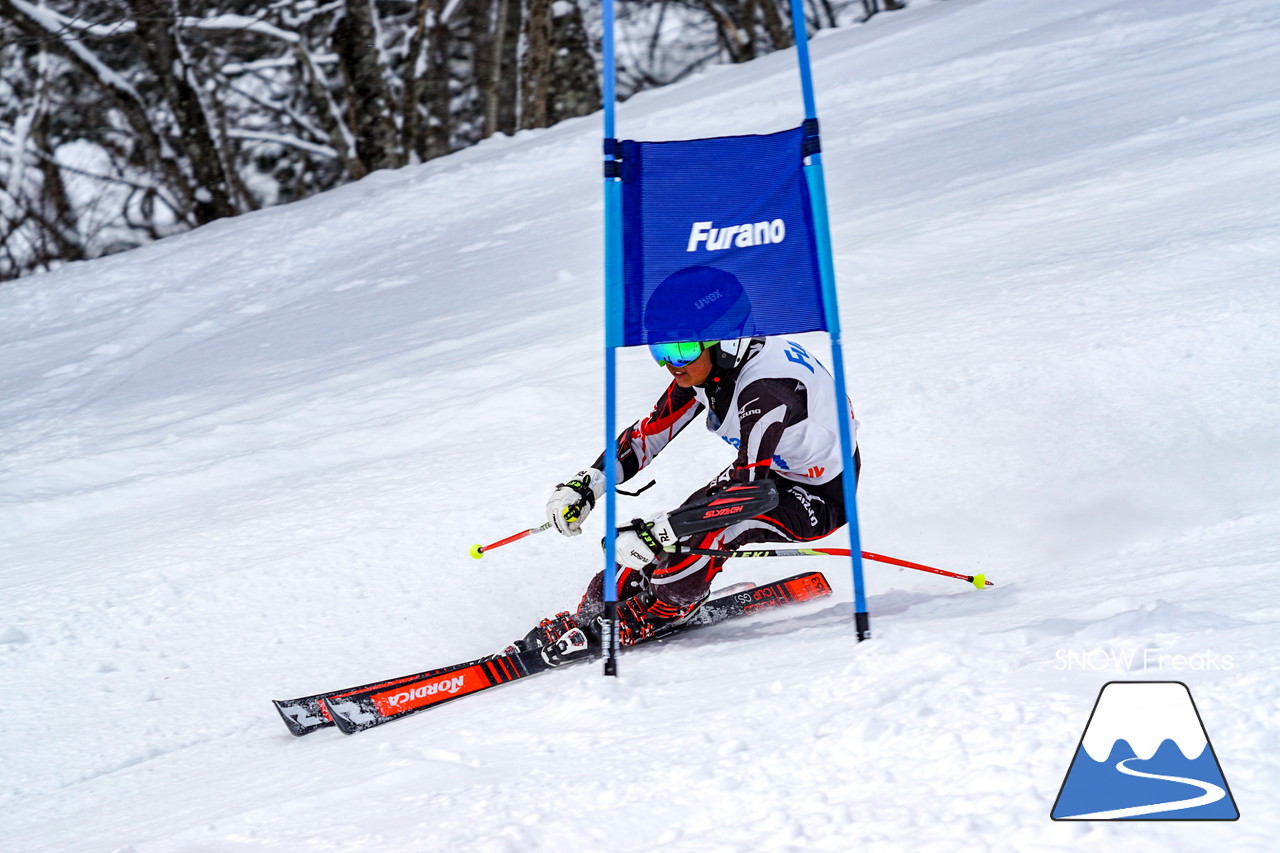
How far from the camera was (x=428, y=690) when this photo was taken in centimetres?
369

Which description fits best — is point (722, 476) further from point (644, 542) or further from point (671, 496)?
point (671, 496)

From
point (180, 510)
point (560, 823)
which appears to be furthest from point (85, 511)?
point (560, 823)

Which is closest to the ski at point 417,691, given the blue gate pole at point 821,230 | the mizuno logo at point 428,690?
the mizuno logo at point 428,690

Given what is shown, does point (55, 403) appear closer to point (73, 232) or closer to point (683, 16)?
point (73, 232)

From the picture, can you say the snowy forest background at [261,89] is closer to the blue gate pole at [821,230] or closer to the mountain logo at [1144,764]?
the blue gate pole at [821,230]

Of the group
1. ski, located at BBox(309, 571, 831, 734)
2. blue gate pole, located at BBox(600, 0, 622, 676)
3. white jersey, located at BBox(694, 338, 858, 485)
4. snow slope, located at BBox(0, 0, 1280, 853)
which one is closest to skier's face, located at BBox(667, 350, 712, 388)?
white jersey, located at BBox(694, 338, 858, 485)

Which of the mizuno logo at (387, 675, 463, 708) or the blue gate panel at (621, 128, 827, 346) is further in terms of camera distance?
the mizuno logo at (387, 675, 463, 708)

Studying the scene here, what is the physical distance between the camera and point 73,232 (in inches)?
776

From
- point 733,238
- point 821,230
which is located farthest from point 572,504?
point 821,230

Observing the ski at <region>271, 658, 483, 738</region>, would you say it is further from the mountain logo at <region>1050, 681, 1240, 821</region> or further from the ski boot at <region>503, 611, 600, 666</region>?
the mountain logo at <region>1050, 681, 1240, 821</region>

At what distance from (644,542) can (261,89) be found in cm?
1982

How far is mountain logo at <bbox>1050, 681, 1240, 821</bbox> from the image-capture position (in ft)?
6.59

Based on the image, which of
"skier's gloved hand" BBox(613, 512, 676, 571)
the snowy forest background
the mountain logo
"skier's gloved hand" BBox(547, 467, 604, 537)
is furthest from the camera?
the snowy forest background

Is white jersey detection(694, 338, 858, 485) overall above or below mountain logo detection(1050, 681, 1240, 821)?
above
